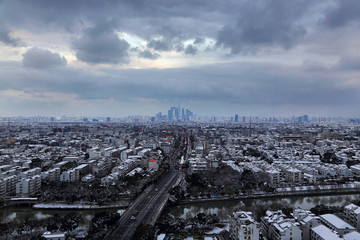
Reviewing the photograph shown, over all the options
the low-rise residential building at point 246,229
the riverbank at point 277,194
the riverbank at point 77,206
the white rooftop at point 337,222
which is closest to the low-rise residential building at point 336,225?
the white rooftop at point 337,222

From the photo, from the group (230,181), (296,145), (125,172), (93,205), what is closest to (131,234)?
(93,205)

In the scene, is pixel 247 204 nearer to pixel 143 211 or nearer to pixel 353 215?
pixel 353 215

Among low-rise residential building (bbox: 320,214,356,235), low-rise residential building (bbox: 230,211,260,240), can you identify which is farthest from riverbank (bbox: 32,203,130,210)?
low-rise residential building (bbox: 320,214,356,235)

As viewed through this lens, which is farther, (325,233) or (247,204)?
(247,204)

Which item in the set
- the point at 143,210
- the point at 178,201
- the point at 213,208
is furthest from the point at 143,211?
the point at 213,208

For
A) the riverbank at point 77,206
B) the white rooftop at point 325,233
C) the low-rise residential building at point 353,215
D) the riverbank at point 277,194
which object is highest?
the white rooftop at point 325,233

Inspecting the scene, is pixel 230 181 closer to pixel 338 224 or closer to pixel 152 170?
pixel 152 170

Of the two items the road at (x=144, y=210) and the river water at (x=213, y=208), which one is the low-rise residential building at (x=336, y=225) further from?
the road at (x=144, y=210)

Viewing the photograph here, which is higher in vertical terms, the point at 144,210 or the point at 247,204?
the point at 144,210

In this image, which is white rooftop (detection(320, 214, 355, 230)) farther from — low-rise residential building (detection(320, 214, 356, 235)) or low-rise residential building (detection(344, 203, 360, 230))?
low-rise residential building (detection(344, 203, 360, 230))

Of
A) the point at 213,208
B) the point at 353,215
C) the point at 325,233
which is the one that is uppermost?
the point at 325,233
